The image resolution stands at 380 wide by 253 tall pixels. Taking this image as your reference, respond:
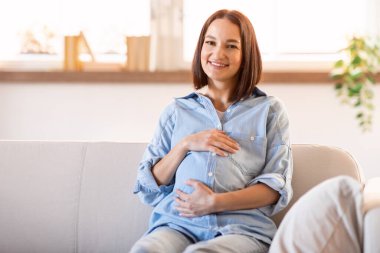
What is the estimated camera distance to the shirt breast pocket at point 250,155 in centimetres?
214

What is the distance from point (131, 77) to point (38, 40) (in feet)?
2.04

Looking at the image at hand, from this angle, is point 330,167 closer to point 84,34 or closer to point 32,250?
point 32,250

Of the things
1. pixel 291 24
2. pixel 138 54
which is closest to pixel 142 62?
pixel 138 54

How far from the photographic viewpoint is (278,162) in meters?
2.13

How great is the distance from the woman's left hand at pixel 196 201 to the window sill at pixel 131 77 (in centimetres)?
175

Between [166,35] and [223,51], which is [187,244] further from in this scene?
[166,35]

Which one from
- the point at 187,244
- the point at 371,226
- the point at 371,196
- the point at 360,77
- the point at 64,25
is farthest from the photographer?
the point at 64,25

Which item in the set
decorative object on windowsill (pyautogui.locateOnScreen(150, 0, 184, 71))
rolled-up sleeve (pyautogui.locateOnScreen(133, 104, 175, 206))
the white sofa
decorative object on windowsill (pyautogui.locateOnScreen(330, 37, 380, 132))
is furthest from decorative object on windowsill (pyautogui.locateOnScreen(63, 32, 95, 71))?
rolled-up sleeve (pyautogui.locateOnScreen(133, 104, 175, 206))

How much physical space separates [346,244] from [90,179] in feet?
3.22

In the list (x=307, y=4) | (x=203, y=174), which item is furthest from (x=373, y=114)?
(x=203, y=174)

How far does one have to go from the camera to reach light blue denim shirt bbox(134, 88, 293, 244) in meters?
2.08

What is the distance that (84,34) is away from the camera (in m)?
4.05

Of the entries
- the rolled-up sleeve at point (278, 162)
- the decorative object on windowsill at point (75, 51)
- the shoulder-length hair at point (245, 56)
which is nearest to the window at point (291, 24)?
the decorative object on windowsill at point (75, 51)

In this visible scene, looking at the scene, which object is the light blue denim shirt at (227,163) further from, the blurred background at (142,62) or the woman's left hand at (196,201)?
the blurred background at (142,62)
